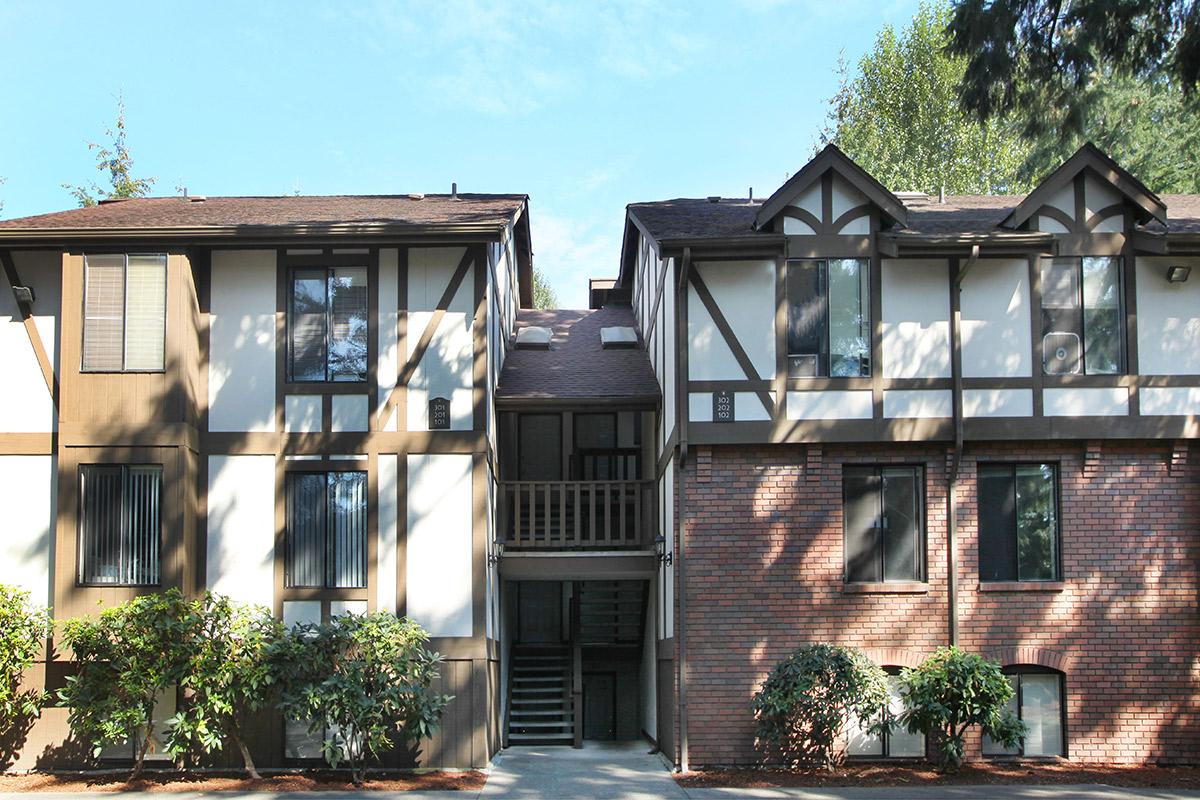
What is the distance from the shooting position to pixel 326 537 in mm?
17203

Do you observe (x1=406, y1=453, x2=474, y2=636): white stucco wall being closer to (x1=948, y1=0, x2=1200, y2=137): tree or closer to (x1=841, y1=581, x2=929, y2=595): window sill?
(x1=841, y1=581, x2=929, y2=595): window sill

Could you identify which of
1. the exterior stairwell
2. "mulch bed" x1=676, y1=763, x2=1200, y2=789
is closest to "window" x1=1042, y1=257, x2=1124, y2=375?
"mulch bed" x1=676, y1=763, x2=1200, y2=789

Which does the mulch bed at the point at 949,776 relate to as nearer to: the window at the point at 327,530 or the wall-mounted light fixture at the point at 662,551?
the wall-mounted light fixture at the point at 662,551

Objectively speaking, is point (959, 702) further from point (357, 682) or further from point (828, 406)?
point (357, 682)

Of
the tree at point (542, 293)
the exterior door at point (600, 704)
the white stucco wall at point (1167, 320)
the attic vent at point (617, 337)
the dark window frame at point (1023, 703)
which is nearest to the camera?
the dark window frame at point (1023, 703)

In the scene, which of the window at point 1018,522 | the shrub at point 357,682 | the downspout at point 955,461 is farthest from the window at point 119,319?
the window at point 1018,522

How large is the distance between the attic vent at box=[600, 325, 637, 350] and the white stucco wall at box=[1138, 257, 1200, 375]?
9128 millimetres

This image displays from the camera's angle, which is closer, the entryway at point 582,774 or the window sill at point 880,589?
the entryway at point 582,774

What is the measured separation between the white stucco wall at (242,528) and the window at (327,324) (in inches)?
58.0

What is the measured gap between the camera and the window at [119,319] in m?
16.9

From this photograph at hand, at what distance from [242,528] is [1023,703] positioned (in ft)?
36.1

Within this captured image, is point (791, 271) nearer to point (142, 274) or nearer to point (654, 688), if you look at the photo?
point (654, 688)

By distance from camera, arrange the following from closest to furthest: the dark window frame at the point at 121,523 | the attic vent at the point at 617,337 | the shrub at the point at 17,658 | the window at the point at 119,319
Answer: the shrub at the point at 17,658 < the dark window frame at the point at 121,523 < the window at the point at 119,319 < the attic vent at the point at 617,337

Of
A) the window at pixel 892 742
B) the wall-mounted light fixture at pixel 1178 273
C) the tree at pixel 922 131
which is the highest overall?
the tree at pixel 922 131
